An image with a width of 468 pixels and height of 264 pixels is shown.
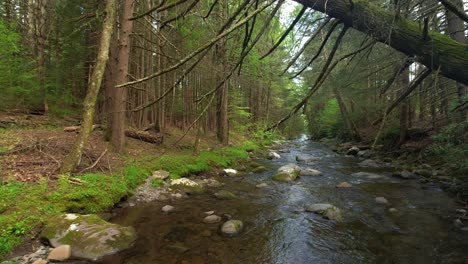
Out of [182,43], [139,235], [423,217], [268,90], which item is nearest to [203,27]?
[182,43]

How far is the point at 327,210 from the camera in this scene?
6.34 meters

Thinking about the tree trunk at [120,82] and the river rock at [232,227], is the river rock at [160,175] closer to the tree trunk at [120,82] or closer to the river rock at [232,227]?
the tree trunk at [120,82]

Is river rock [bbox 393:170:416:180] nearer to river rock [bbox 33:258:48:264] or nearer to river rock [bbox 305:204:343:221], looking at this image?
river rock [bbox 305:204:343:221]

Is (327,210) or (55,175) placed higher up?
(55,175)

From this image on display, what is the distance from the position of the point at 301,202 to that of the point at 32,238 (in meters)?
5.84

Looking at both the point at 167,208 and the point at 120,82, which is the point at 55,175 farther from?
the point at 120,82

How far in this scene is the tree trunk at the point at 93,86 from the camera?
5.95 meters

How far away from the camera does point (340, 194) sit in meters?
8.06

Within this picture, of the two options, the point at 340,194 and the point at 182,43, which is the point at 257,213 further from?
the point at 182,43

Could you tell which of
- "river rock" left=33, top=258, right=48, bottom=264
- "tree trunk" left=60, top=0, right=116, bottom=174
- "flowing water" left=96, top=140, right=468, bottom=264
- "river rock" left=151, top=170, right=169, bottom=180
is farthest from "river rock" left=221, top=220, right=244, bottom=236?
"tree trunk" left=60, top=0, right=116, bottom=174

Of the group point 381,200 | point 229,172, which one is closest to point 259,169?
point 229,172

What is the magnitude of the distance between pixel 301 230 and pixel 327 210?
3.66ft

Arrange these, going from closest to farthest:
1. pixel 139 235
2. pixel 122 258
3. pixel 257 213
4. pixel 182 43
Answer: pixel 122 258 → pixel 139 235 → pixel 257 213 → pixel 182 43

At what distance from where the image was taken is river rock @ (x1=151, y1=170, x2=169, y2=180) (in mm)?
8048
